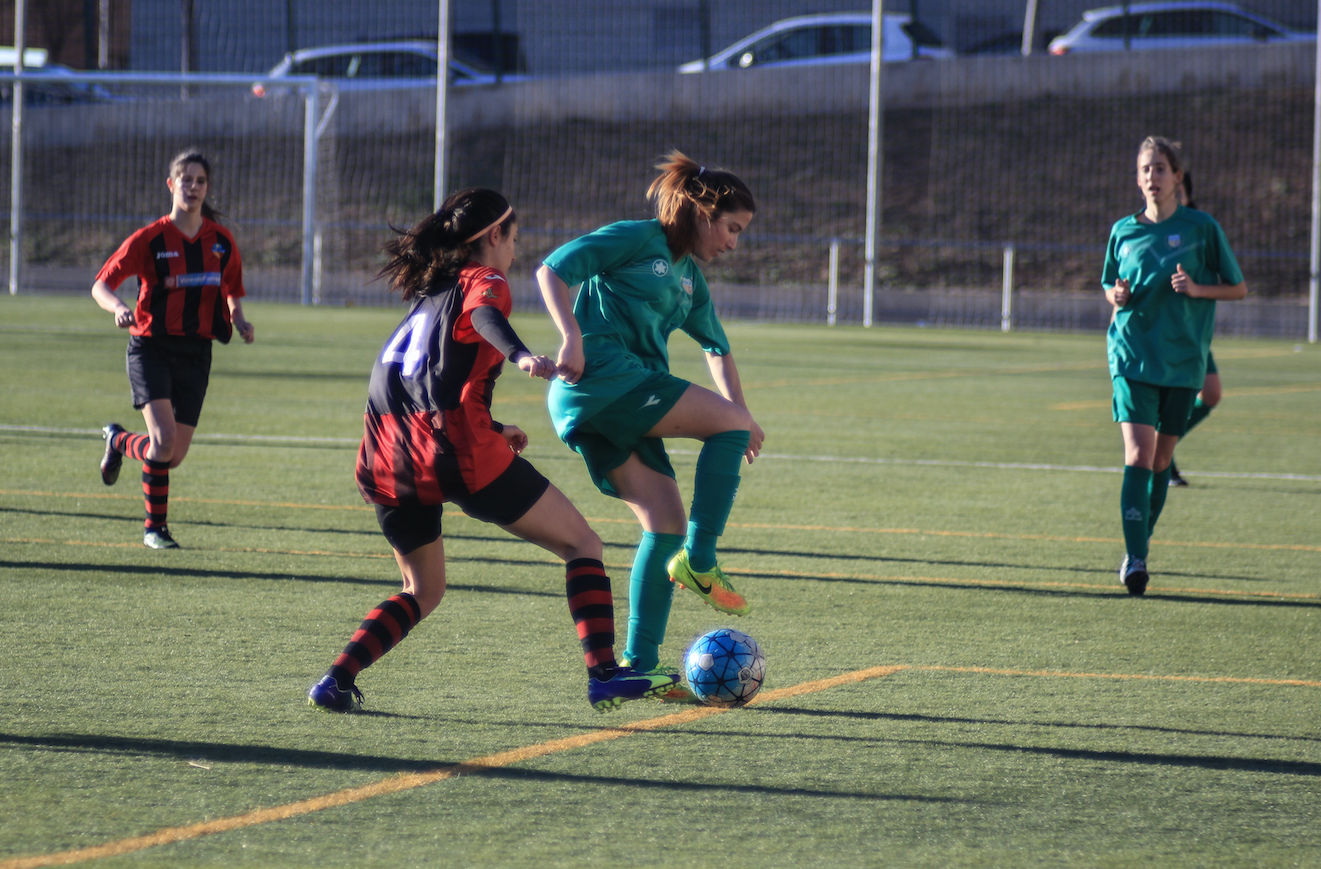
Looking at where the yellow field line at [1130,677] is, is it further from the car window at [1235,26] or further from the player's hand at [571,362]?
the car window at [1235,26]

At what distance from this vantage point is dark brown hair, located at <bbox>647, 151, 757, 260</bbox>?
475cm

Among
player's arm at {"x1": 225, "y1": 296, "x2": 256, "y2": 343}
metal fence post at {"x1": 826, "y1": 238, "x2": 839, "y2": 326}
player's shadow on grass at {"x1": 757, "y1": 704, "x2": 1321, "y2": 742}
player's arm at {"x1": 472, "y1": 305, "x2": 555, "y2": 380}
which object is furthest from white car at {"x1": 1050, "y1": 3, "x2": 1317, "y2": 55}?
player's arm at {"x1": 472, "y1": 305, "x2": 555, "y2": 380}

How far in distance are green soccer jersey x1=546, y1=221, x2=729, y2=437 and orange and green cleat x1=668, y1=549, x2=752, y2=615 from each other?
20.2 inches

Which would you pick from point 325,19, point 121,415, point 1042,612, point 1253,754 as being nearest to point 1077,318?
point 325,19

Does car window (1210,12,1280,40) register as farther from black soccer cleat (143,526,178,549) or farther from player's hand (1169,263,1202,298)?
black soccer cleat (143,526,178,549)

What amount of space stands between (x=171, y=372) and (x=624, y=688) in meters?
3.91

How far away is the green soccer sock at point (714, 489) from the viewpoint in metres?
4.85

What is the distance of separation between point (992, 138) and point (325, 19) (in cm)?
1569

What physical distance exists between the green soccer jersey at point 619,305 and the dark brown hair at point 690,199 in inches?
1.8

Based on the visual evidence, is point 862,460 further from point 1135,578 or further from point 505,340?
point 505,340

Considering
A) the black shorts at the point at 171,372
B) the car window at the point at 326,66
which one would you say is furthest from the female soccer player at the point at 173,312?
the car window at the point at 326,66

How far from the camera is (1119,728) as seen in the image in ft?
14.8

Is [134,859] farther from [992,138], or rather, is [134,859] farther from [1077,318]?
[992,138]

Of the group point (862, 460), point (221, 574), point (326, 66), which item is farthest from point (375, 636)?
point (326, 66)
